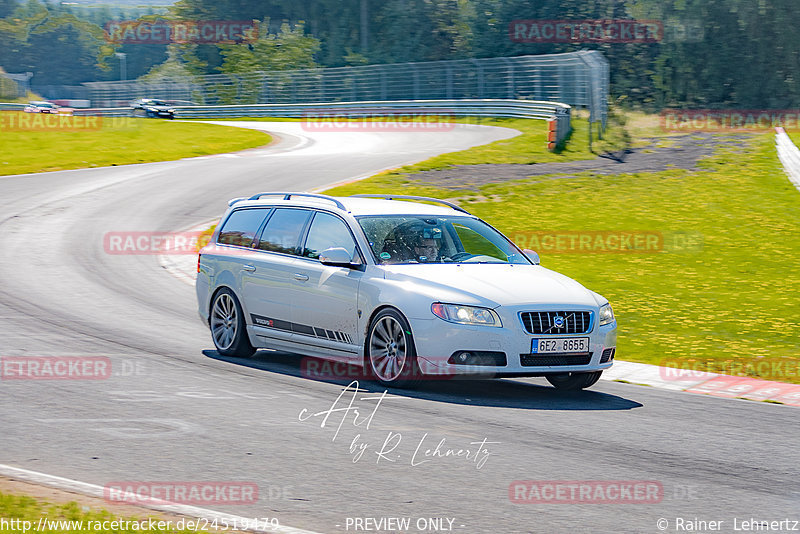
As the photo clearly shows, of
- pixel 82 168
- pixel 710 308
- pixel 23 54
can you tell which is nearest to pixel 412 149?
pixel 82 168

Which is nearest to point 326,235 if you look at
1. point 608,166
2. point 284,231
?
point 284,231

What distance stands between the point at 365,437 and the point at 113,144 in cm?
3237

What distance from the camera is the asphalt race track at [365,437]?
6172mm

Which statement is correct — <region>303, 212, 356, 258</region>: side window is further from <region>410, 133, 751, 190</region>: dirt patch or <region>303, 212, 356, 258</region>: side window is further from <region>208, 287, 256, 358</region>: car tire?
<region>410, 133, 751, 190</region>: dirt patch

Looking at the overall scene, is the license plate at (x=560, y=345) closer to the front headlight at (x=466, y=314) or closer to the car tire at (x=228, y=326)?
the front headlight at (x=466, y=314)

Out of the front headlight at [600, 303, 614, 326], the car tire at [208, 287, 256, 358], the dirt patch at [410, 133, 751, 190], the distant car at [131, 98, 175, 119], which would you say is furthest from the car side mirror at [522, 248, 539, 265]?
the distant car at [131, 98, 175, 119]

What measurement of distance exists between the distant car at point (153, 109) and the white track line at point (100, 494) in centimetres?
5813

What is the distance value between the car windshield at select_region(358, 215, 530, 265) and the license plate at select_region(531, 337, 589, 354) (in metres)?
1.33

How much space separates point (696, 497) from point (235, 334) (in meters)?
5.87

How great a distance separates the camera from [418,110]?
1982 inches

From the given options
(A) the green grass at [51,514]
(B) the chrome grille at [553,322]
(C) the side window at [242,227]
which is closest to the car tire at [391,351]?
(B) the chrome grille at [553,322]

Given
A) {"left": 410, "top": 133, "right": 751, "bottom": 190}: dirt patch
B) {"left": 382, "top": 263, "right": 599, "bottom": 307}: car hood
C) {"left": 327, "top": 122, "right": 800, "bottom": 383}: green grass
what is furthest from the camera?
{"left": 410, "top": 133, "right": 751, "bottom": 190}: dirt patch

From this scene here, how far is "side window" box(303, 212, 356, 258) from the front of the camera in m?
10.3
